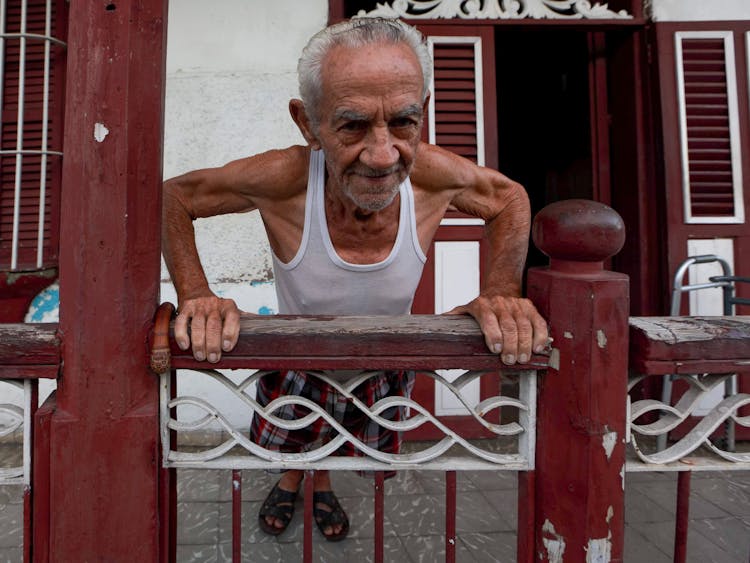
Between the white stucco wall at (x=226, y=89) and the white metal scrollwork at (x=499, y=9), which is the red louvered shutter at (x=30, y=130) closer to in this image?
the white stucco wall at (x=226, y=89)

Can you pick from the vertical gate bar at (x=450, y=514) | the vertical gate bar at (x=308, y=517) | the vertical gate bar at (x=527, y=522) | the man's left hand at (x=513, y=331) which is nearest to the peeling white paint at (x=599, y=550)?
the vertical gate bar at (x=527, y=522)

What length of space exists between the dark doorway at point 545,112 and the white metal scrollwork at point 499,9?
13cm

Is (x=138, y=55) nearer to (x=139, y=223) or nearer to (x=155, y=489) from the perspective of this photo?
(x=139, y=223)

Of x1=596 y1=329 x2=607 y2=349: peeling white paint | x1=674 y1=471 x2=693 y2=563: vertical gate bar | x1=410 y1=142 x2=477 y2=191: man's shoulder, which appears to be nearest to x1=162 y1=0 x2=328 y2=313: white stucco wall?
x1=410 y1=142 x2=477 y2=191: man's shoulder

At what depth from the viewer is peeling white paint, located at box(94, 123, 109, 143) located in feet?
3.14

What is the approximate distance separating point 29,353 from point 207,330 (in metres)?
0.34

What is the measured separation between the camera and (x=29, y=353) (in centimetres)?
98

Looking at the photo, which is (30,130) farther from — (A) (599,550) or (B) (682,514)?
(B) (682,514)

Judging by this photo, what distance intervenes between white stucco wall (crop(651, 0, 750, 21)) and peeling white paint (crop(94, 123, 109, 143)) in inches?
134

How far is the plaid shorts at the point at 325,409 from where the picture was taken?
198 centimetres

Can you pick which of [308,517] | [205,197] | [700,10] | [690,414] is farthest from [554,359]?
[700,10]

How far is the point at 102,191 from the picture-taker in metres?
0.96

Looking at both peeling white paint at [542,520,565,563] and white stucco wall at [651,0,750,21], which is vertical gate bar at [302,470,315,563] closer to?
peeling white paint at [542,520,565,563]

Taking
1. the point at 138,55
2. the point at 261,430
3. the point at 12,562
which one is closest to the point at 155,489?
the point at 138,55
